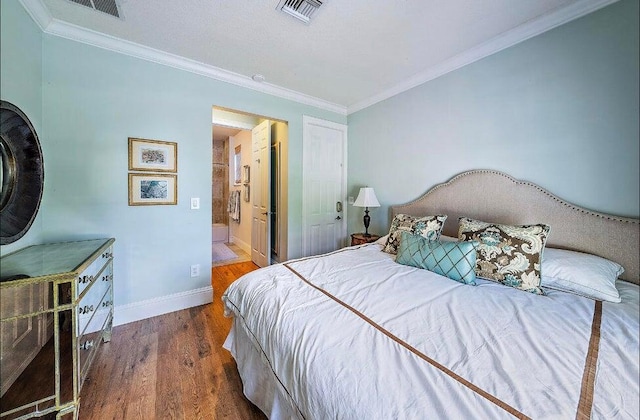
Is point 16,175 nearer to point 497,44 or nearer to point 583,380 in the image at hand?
point 583,380

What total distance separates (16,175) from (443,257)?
72.6 inches

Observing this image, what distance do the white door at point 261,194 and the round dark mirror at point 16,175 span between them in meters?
2.69

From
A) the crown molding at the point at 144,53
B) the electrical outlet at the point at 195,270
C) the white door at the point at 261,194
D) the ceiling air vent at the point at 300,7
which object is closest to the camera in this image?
the ceiling air vent at the point at 300,7

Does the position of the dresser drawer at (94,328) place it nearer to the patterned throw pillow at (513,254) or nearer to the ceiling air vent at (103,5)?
the ceiling air vent at (103,5)

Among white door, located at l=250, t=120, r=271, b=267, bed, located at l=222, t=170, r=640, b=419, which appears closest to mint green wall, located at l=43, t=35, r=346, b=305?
white door, located at l=250, t=120, r=271, b=267

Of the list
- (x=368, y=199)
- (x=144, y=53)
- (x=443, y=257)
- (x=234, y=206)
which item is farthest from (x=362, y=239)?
(x=234, y=206)

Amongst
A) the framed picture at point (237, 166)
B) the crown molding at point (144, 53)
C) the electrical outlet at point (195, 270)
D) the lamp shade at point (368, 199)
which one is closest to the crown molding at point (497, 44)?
the crown molding at point (144, 53)

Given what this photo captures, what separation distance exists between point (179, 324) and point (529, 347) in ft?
7.73

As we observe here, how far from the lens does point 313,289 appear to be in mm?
1275

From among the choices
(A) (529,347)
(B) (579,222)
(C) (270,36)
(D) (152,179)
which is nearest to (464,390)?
(A) (529,347)

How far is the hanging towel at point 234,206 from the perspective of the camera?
5.03m

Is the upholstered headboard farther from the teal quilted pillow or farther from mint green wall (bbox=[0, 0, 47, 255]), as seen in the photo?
mint green wall (bbox=[0, 0, 47, 255])

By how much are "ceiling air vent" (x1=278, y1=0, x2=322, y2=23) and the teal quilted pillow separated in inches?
68.0

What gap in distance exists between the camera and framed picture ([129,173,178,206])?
6.84ft
